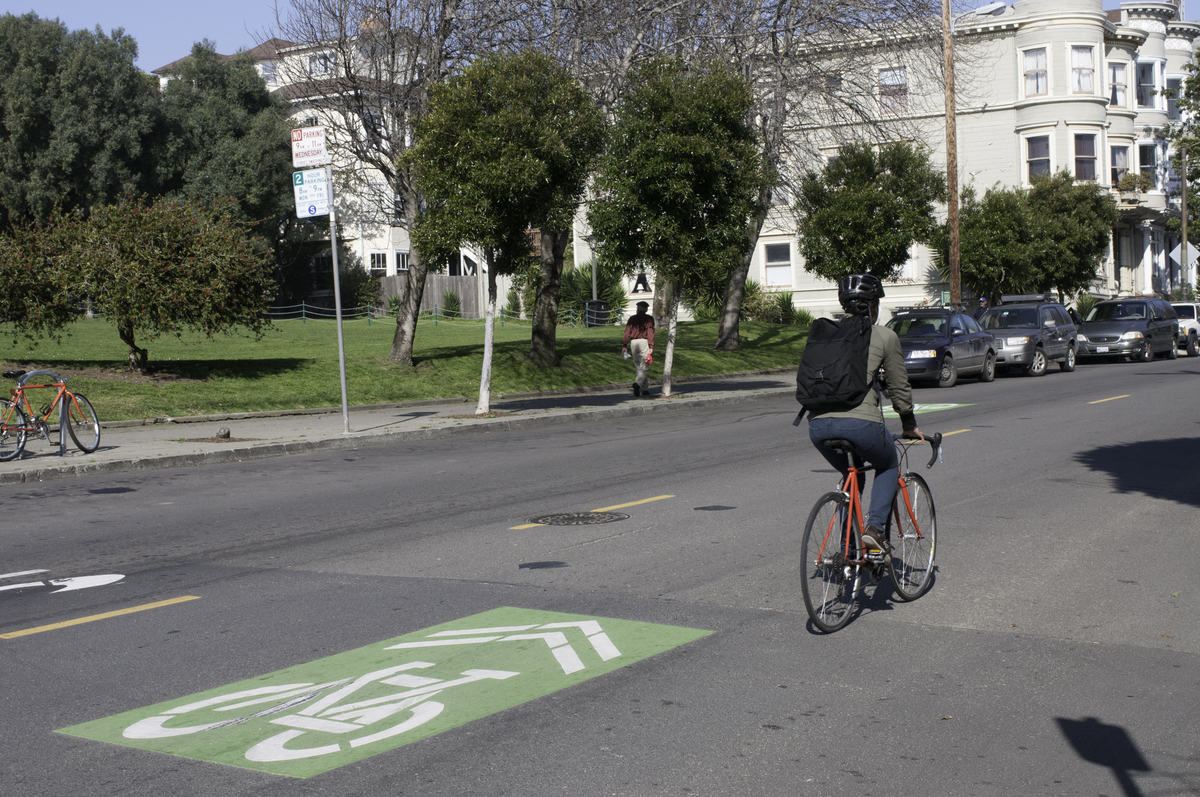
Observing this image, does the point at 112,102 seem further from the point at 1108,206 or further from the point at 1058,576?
the point at 1058,576

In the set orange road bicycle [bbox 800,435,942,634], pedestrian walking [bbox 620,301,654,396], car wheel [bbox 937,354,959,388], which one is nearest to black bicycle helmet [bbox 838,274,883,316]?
orange road bicycle [bbox 800,435,942,634]

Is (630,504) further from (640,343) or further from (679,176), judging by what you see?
(640,343)

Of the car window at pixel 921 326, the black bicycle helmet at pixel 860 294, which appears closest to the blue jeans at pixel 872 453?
the black bicycle helmet at pixel 860 294

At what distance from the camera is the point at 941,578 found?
739 cm

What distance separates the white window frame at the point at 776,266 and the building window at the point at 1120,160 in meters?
15.0

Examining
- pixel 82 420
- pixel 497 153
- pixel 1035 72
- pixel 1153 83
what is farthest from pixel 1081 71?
pixel 82 420

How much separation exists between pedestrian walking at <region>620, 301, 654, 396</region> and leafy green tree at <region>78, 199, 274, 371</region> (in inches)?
299

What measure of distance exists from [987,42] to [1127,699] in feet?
158

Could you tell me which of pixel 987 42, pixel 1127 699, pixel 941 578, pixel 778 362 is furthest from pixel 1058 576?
pixel 987 42

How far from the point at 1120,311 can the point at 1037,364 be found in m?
7.63

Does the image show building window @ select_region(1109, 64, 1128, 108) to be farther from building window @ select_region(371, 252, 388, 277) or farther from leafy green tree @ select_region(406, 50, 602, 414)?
leafy green tree @ select_region(406, 50, 602, 414)

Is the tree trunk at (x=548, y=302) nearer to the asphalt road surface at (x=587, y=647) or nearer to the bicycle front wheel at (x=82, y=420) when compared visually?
the bicycle front wheel at (x=82, y=420)

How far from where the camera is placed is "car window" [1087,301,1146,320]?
112 feet

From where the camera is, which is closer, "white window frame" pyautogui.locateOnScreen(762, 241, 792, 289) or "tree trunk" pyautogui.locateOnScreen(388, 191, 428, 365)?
"tree trunk" pyautogui.locateOnScreen(388, 191, 428, 365)
